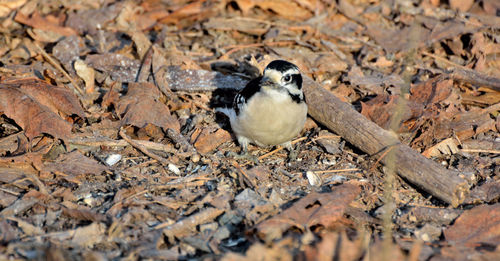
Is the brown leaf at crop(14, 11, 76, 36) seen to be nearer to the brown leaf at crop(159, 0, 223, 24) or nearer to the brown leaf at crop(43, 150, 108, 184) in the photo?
the brown leaf at crop(159, 0, 223, 24)

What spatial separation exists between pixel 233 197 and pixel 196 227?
0.62m

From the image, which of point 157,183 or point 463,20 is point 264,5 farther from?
point 157,183

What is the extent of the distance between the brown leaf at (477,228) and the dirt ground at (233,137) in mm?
17

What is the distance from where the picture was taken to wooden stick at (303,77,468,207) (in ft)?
17.8

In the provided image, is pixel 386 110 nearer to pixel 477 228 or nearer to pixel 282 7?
pixel 477 228

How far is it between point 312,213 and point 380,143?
1.58 metres

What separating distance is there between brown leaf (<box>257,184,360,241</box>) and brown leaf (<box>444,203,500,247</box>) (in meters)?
0.98

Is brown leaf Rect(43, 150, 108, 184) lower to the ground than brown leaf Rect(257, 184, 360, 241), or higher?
lower

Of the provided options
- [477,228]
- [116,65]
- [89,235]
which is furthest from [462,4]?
[89,235]

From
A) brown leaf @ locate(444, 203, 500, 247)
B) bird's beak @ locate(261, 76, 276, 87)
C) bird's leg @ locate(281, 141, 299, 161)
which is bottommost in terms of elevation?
bird's leg @ locate(281, 141, 299, 161)

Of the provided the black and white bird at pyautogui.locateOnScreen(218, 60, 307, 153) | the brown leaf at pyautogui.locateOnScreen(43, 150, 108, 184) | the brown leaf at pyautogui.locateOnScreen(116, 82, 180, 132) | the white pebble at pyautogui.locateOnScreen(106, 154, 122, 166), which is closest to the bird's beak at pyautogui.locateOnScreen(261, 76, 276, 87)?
the black and white bird at pyautogui.locateOnScreen(218, 60, 307, 153)

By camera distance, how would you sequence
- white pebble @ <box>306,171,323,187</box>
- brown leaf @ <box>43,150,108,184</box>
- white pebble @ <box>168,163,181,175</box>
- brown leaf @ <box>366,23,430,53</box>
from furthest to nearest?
1. brown leaf @ <box>366,23,430,53</box>
2. white pebble @ <box>168,163,181,175</box>
3. white pebble @ <box>306,171,323,187</box>
4. brown leaf @ <box>43,150,108,184</box>

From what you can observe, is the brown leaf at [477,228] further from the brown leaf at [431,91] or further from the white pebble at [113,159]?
the white pebble at [113,159]

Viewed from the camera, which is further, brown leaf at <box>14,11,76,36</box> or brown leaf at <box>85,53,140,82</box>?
brown leaf at <box>14,11,76,36</box>
